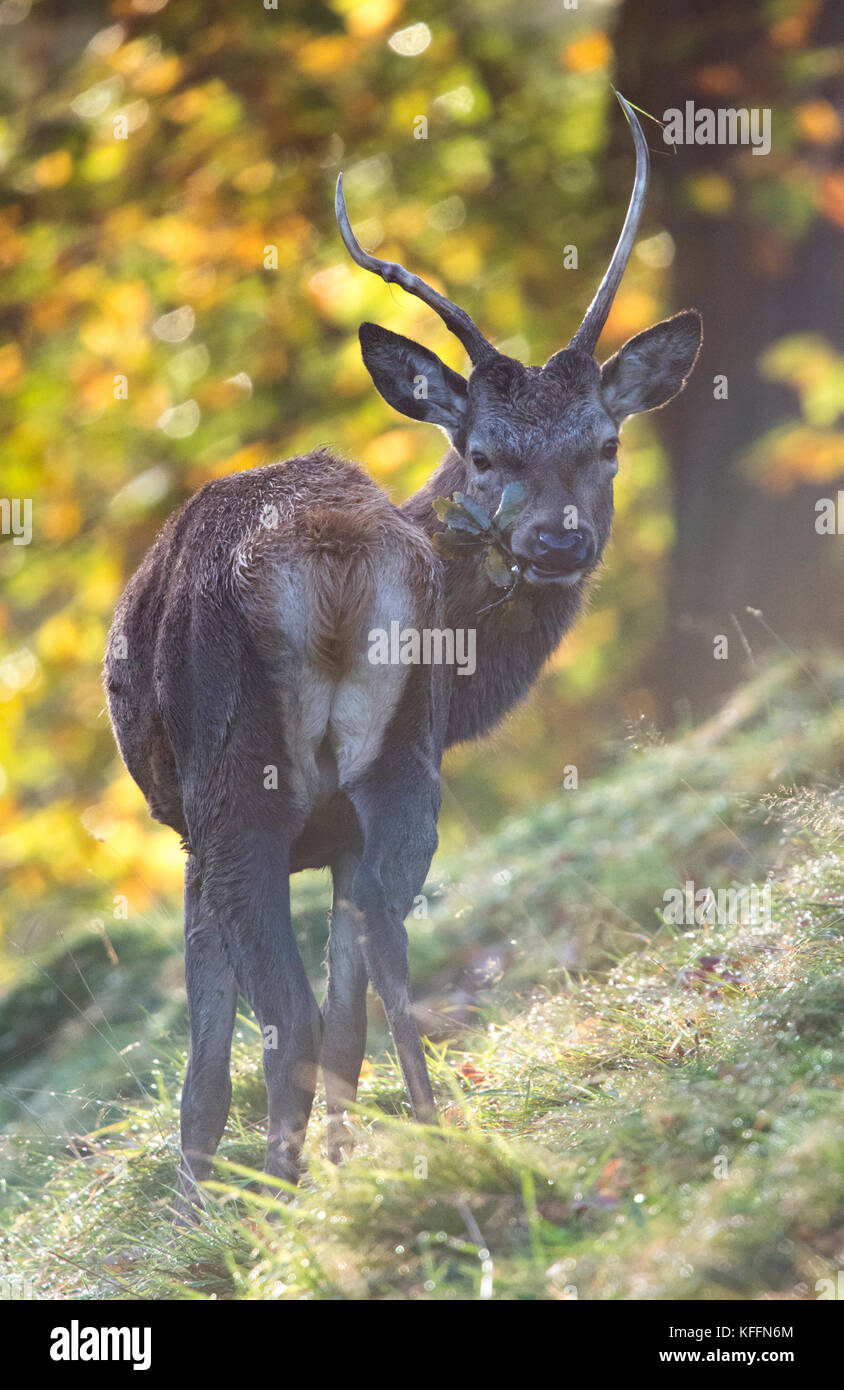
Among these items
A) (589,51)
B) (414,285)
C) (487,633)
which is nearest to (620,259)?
(414,285)

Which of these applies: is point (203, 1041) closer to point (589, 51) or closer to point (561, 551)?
point (561, 551)

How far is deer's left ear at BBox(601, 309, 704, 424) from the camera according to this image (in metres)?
5.47

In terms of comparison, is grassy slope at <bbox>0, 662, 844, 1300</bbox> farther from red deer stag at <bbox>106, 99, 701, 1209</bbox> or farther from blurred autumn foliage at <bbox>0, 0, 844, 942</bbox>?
blurred autumn foliage at <bbox>0, 0, 844, 942</bbox>

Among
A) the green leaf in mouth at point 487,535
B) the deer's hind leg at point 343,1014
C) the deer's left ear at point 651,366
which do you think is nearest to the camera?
the deer's hind leg at point 343,1014

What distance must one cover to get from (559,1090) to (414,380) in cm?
292

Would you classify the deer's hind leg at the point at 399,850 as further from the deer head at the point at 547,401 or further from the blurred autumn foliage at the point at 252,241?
the blurred autumn foliage at the point at 252,241

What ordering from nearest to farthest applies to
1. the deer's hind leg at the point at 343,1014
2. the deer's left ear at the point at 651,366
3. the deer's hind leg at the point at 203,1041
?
the deer's hind leg at the point at 343,1014
the deer's hind leg at the point at 203,1041
the deer's left ear at the point at 651,366

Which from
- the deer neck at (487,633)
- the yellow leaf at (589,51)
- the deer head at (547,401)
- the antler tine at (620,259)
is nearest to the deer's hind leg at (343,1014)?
the deer neck at (487,633)

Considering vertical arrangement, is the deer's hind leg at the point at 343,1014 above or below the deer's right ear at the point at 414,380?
below

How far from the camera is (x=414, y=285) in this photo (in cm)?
483

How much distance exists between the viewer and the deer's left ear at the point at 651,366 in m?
5.47

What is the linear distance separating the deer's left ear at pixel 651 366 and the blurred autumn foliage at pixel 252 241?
11.7 feet
